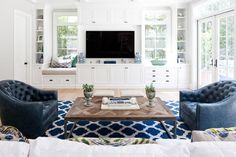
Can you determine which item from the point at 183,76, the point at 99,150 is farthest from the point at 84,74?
the point at 99,150

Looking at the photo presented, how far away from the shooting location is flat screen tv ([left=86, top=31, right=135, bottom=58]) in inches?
321

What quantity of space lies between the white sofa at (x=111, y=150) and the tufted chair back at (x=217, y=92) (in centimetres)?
275

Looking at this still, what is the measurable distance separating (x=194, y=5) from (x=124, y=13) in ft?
7.06

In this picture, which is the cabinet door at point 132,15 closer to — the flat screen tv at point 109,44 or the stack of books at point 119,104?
the flat screen tv at point 109,44

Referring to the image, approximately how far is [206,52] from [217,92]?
10.3 ft

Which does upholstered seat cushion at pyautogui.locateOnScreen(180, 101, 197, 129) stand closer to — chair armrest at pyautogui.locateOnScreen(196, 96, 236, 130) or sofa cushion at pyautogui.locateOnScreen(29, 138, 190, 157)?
chair armrest at pyautogui.locateOnScreen(196, 96, 236, 130)

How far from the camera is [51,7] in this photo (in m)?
8.30

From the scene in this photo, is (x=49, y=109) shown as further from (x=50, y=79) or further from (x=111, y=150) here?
(x=50, y=79)

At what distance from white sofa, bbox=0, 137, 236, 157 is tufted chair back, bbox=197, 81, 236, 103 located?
2752mm

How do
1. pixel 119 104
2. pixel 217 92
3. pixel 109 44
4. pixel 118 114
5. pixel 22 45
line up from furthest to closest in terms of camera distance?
pixel 109 44 → pixel 22 45 → pixel 217 92 → pixel 119 104 → pixel 118 114

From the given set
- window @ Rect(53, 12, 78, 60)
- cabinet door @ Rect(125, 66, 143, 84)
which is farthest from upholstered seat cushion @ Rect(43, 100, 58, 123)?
window @ Rect(53, 12, 78, 60)

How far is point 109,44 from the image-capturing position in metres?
8.15

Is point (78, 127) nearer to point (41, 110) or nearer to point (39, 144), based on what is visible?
point (41, 110)

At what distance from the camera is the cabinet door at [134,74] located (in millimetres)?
7988
